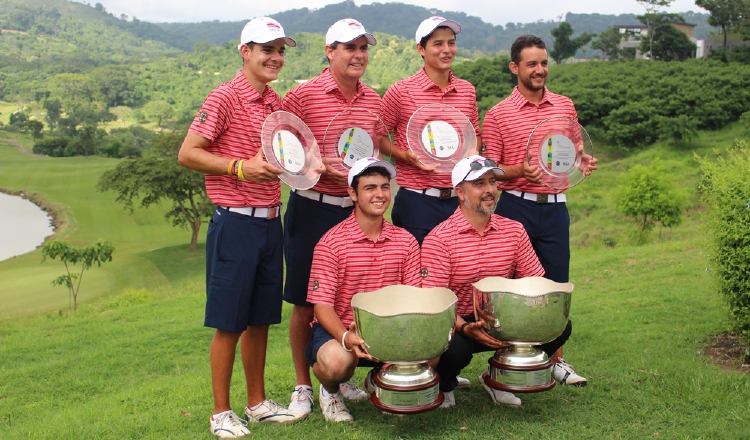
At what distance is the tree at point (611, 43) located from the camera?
8825 centimetres

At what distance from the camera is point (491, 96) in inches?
2894

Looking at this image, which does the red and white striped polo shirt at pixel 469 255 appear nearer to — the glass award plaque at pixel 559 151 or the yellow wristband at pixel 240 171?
the glass award plaque at pixel 559 151

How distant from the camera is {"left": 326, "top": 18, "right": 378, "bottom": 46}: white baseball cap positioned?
4.48 metres

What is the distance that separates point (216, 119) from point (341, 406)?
197 centimetres

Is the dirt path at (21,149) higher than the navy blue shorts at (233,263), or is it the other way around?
the navy blue shorts at (233,263)

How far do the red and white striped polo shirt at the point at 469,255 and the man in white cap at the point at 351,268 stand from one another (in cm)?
13

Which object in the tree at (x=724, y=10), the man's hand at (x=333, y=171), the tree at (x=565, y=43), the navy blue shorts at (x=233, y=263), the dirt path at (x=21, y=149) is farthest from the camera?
the tree at (x=565, y=43)

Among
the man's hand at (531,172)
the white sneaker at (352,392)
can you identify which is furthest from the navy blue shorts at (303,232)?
the man's hand at (531,172)

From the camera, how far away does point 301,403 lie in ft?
15.4

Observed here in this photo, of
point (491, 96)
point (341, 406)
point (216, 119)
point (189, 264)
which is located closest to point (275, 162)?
point (216, 119)

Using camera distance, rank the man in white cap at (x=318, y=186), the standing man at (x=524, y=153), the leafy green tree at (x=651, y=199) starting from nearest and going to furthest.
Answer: the man in white cap at (x=318, y=186) < the standing man at (x=524, y=153) < the leafy green tree at (x=651, y=199)

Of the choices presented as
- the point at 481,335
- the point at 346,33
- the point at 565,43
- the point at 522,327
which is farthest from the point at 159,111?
the point at 522,327

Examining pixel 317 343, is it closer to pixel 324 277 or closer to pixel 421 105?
pixel 324 277

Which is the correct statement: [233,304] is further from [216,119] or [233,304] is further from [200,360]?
[200,360]
